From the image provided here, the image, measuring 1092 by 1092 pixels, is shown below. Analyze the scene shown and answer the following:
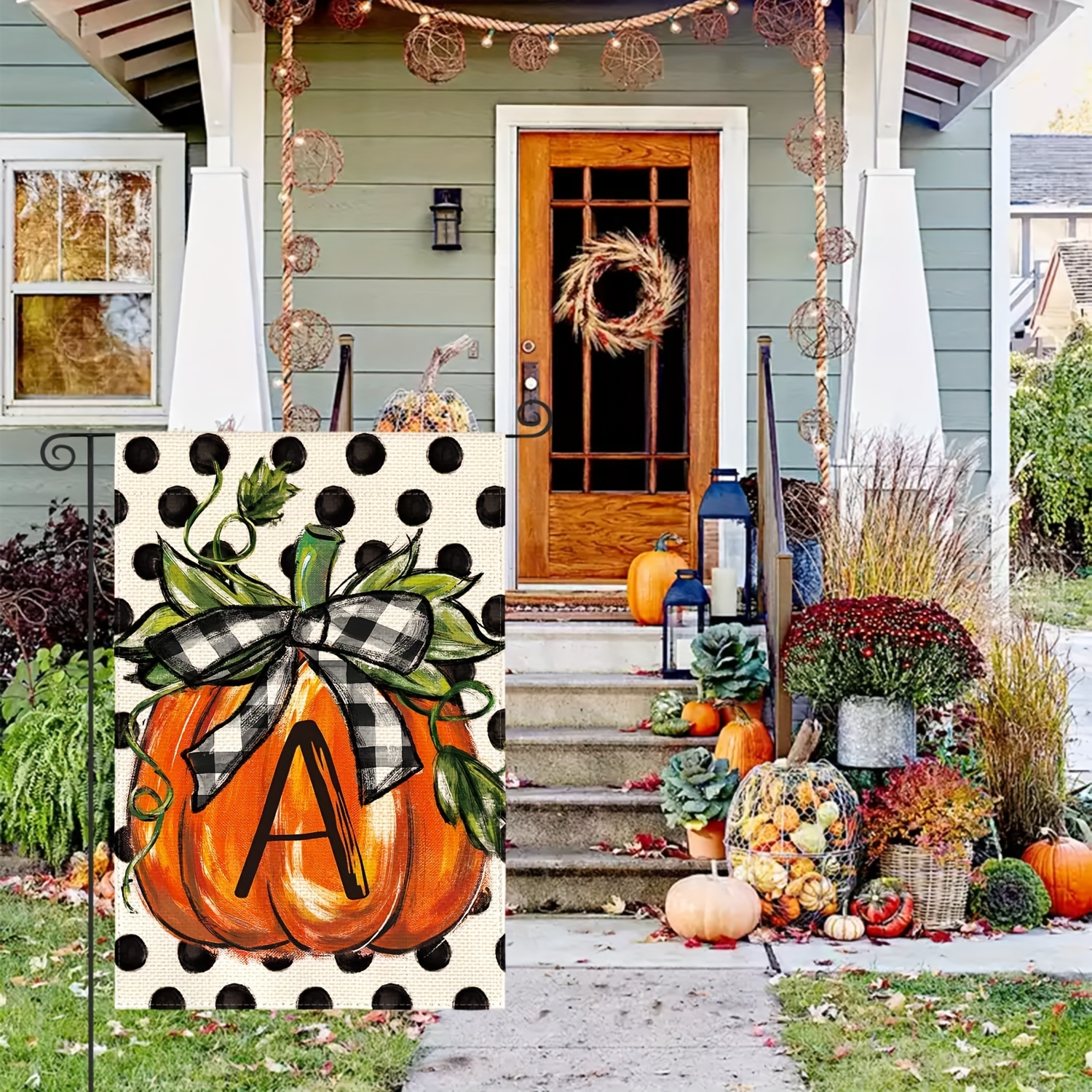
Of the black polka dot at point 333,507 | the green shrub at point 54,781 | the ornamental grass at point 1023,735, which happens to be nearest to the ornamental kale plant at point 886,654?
the ornamental grass at point 1023,735

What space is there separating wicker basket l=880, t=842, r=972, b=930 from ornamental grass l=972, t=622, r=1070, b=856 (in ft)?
2.13

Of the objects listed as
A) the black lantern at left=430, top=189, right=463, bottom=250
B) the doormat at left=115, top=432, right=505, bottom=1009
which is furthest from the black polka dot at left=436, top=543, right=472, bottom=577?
the black lantern at left=430, top=189, right=463, bottom=250

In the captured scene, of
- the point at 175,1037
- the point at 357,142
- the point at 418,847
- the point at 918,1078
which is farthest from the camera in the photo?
the point at 357,142

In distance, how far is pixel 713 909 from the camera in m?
4.30

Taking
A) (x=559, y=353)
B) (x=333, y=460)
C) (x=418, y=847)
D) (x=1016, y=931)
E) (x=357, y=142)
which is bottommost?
(x=1016, y=931)

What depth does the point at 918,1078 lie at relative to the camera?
3213 millimetres

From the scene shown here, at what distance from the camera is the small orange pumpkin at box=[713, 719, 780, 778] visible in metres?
4.84

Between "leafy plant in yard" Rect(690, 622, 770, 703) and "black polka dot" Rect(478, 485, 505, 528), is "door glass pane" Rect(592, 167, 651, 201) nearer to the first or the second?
"leafy plant in yard" Rect(690, 622, 770, 703)

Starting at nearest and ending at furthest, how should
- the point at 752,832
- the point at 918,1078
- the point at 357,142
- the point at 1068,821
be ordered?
1. the point at 918,1078
2. the point at 752,832
3. the point at 1068,821
4. the point at 357,142

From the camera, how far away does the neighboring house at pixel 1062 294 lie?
23.7 metres

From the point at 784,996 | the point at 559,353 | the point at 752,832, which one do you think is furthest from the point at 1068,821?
the point at 559,353

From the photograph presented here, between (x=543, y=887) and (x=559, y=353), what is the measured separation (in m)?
2.76

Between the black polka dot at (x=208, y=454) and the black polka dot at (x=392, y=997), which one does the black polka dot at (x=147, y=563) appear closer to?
the black polka dot at (x=208, y=454)

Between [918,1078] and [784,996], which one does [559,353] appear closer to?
[784,996]
